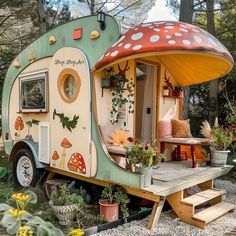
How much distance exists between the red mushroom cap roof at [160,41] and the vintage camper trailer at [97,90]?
0.01 m

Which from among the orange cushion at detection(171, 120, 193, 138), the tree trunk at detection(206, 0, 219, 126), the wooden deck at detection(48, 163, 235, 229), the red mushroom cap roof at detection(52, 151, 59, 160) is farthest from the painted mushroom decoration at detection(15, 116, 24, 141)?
the tree trunk at detection(206, 0, 219, 126)

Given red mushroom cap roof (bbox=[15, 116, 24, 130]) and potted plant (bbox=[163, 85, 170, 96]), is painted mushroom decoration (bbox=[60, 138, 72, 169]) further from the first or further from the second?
potted plant (bbox=[163, 85, 170, 96])

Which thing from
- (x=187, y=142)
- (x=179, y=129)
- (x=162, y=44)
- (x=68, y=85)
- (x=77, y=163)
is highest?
(x=162, y=44)

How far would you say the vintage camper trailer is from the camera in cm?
384

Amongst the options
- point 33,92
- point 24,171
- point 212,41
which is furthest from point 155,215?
point 33,92

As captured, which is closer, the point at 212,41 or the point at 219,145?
the point at 212,41

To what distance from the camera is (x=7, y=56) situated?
12.3 meters

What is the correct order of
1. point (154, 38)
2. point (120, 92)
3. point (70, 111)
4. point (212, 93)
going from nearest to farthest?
1. point (154, 38)
2. point (120, 92)
3. point (70, 111)
4. point (212, 93)

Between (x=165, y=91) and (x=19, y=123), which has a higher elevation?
(x=165, y=91)

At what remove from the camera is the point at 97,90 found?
4.32 meters

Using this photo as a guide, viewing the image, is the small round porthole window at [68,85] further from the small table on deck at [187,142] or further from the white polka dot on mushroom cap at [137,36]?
the small table on deck at [187,142]

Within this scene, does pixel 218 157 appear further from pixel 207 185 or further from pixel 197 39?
pixel 197 39

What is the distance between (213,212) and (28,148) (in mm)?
3321

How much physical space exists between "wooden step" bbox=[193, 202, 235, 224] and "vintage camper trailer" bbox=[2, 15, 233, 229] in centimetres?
41
